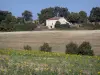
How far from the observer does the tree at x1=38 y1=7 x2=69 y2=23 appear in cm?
15369

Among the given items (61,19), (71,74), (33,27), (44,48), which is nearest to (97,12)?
(61,19)

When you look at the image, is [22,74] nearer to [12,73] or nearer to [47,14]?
[12,73]

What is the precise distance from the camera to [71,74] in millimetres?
6996

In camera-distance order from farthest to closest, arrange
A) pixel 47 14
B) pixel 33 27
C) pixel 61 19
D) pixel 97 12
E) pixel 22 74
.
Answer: pixel 47 14 → pixel 97 12 → pixel 61 19 → pixel 33 27 → pixel 22 74

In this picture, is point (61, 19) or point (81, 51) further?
point (61, 19)

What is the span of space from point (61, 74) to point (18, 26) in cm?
10323

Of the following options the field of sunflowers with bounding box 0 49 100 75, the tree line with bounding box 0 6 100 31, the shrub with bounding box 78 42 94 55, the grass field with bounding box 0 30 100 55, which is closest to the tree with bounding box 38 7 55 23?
the tree line with bounding box 0 6 100 31

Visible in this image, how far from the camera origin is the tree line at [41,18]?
334 feet

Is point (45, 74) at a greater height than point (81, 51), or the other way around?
point (45, 74)

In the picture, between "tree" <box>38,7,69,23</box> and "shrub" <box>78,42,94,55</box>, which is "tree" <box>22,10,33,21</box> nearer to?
"tree" <box>38,7,69,23</box>

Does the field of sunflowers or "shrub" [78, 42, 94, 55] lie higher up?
the field of sunflowers

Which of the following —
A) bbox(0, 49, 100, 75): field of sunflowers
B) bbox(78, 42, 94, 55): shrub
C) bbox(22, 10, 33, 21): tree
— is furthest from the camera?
bbox(22, 10, 33, 21): tree

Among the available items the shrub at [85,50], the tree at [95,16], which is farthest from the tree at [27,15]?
the shrub at [85,50]

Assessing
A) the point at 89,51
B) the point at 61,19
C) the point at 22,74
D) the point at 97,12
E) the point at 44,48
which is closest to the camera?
the point at 22,74
